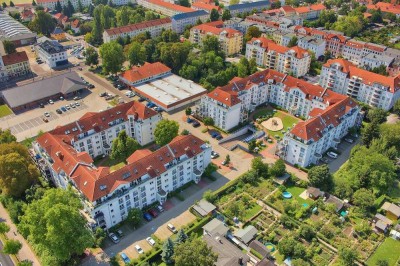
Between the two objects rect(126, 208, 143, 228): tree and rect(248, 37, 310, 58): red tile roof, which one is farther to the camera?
rect(248, 37, 310, 58): red tile roof

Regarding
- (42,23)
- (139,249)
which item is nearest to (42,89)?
(42,23)

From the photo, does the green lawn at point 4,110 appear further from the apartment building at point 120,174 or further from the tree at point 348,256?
the tree at point 348,256

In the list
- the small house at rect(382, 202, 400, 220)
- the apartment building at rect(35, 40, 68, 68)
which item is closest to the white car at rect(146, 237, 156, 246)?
the small house at rect(382, 202, 400, 220)

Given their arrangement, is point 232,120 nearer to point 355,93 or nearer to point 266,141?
point 266,141

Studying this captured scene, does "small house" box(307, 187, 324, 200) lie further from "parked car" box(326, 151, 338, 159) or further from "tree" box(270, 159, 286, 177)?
"parked car" box(326, 151, 338, 159)

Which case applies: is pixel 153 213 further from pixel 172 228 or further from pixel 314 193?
pixel 314 193
